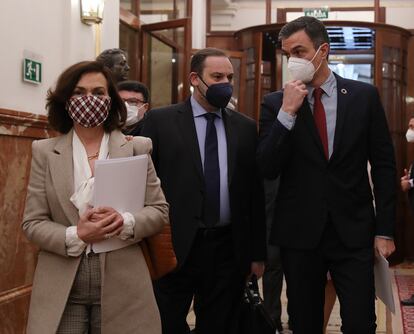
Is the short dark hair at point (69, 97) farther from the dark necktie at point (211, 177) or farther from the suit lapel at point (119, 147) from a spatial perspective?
the dark necktie at point (211, 177)

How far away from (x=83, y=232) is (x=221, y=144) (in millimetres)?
1085

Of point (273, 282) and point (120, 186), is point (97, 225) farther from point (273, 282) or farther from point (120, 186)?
point (273, 282)

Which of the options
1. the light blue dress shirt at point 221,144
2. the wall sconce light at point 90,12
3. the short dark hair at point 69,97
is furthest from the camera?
the wall sconce light at point 90,12

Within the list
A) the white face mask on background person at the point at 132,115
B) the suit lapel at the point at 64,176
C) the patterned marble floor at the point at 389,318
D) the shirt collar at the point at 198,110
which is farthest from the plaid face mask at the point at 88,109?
the patterned marble floor at the point at 389,318

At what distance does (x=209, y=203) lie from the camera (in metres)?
3.19

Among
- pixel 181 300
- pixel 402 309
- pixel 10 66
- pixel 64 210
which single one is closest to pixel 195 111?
pixel 181 300

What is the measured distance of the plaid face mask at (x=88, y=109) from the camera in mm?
2502

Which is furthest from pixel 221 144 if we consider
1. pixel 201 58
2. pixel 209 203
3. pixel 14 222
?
pixel 14 222

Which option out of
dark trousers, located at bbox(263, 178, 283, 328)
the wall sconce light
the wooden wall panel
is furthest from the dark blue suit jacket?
the wooden wall panel

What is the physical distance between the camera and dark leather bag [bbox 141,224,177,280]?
2.57 metres

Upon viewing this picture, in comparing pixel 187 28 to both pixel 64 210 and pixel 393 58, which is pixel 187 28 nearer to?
pixel 393 58

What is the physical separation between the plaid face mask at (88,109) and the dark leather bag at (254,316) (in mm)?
1150

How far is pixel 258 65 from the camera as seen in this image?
9375mm

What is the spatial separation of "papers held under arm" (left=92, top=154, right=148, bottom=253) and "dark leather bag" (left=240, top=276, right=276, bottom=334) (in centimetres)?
91
